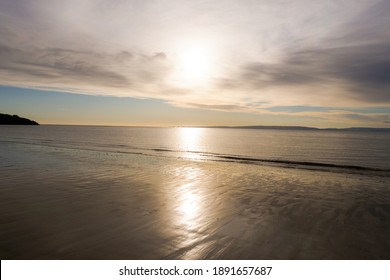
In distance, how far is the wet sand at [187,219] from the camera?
7348mm

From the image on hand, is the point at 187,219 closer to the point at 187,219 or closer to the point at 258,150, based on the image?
the point at 187,219

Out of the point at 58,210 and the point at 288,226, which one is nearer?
the point at 288,226

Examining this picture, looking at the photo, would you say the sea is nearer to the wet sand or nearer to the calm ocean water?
the wet sand

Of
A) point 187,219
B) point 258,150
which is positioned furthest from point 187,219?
point 258,150

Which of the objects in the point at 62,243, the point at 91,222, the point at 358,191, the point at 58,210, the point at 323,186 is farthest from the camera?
the point at 323,186

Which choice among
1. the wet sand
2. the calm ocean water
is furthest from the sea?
the calm ocean water

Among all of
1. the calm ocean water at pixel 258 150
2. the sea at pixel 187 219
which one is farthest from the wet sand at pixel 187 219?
the calm ocean water at pixel 258 150

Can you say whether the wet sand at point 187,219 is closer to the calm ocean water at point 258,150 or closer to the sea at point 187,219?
the sea at point 187,219

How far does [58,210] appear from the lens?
10.6 m

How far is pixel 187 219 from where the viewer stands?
9945 millimetres

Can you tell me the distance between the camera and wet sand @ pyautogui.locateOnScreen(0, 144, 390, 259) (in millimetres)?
7348

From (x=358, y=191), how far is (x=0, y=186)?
2200 cm
